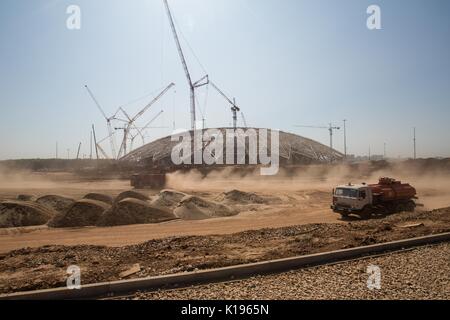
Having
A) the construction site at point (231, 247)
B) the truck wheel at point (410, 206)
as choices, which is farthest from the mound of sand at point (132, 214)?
the truck wheel at point (410, 206)

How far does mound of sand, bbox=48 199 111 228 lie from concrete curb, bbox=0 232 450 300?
1626 centimetres

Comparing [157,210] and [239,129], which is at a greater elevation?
[239,129]

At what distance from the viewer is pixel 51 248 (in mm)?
15641

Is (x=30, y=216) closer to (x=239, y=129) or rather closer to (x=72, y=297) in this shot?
(x=72, y=297)

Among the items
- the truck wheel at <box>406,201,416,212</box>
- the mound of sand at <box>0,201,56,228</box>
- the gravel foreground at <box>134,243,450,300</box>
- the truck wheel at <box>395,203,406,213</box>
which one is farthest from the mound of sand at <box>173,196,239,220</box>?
the gravel foreground at <box>134,243,450,300</box>

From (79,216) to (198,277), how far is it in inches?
676

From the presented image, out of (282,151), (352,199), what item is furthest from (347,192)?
(282,151)

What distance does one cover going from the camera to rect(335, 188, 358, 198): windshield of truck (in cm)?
2417

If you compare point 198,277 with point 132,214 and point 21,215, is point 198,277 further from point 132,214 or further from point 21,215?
point 21,215

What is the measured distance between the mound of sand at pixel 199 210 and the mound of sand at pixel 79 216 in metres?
5.10

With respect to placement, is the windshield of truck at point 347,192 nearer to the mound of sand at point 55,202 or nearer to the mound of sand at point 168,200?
the mound of sand at point 168,200

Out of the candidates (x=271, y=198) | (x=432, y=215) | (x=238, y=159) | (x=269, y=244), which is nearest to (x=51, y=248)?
(x=269, y=244)
